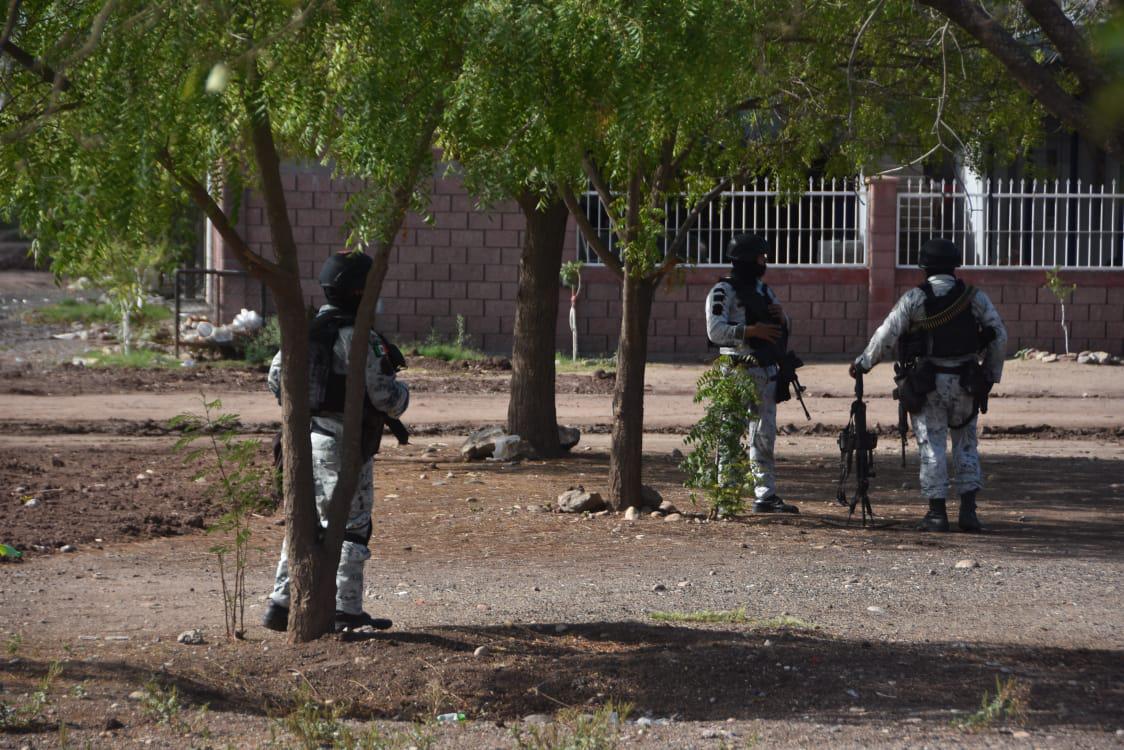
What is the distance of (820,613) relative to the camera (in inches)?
262

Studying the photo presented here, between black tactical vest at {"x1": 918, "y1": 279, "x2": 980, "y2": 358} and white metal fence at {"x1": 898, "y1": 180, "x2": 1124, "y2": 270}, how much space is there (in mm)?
12278

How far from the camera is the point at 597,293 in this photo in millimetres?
20984

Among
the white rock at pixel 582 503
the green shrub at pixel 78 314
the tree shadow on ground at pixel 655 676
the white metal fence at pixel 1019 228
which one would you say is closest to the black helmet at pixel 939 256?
the white rock at pixel 582 503

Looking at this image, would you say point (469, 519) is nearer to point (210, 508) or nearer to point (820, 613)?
point (210, 508)

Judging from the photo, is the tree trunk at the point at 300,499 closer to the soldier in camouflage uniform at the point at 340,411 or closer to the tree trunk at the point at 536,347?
the soldier in camouflage uniform at the point at 340,411

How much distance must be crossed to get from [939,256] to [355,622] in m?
4.66

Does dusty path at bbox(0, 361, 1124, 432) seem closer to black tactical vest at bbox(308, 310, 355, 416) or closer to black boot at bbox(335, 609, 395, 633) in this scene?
black boot at bbox(335, 609, 395, 633)

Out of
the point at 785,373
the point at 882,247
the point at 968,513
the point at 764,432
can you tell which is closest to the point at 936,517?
the point at 968,513

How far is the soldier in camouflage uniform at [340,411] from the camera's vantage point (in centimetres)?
575

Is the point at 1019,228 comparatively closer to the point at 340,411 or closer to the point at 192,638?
the point at 340,411

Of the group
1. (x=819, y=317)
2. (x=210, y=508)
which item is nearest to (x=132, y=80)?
(x=210, y=508)

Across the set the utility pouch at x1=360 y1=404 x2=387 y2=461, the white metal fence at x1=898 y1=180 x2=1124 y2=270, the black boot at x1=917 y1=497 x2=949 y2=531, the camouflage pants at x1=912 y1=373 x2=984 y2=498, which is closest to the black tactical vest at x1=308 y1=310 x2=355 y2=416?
the utility pouch at x1=360 y1=404 x2=387 y2=461

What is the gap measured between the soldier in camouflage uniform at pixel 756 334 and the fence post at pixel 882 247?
11.7 m

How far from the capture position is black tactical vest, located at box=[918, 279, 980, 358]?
8.65 metres
